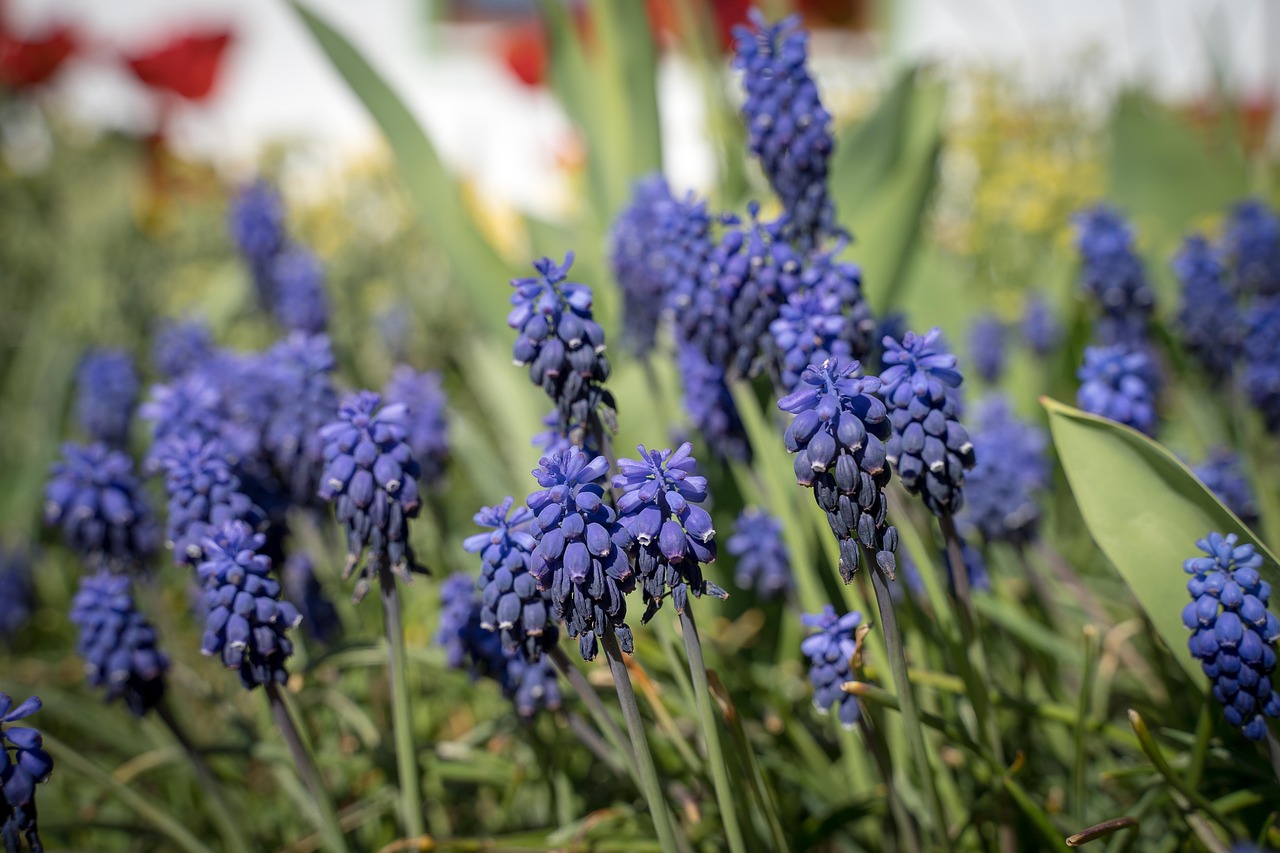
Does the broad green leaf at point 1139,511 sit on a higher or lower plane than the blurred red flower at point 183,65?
lower

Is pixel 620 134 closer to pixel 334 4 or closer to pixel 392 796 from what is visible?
pixel 392 796

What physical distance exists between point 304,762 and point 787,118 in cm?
155

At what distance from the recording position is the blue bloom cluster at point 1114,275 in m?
2.76

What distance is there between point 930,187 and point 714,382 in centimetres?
131

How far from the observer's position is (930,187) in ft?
10.5

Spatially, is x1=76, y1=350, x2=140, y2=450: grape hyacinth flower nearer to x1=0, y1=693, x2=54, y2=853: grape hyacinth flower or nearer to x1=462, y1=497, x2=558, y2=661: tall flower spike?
Answer: x1=0, y1=693, x2=54, y2=853: grape hyacinth flower

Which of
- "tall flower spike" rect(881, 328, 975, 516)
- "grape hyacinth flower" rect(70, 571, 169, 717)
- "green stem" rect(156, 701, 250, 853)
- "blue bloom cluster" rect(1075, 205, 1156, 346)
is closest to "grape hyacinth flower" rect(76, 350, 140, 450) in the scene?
"grape hyacinth flower" rect(70, 571, 169, 717)

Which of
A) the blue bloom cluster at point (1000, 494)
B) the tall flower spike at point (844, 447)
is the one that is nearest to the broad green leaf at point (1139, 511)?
the blue bloom cluster at point (1000, 494)

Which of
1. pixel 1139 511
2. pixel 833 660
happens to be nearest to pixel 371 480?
pixel 833 660

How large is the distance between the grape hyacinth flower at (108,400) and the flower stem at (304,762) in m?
1.97

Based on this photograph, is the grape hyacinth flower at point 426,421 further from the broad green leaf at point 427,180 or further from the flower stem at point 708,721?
the flower stem at point 708,721

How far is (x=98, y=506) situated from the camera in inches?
91.7

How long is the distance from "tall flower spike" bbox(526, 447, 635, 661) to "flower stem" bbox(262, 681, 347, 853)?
0.68 meters

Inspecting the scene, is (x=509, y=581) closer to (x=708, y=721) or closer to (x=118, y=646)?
(x=708, y=721)
